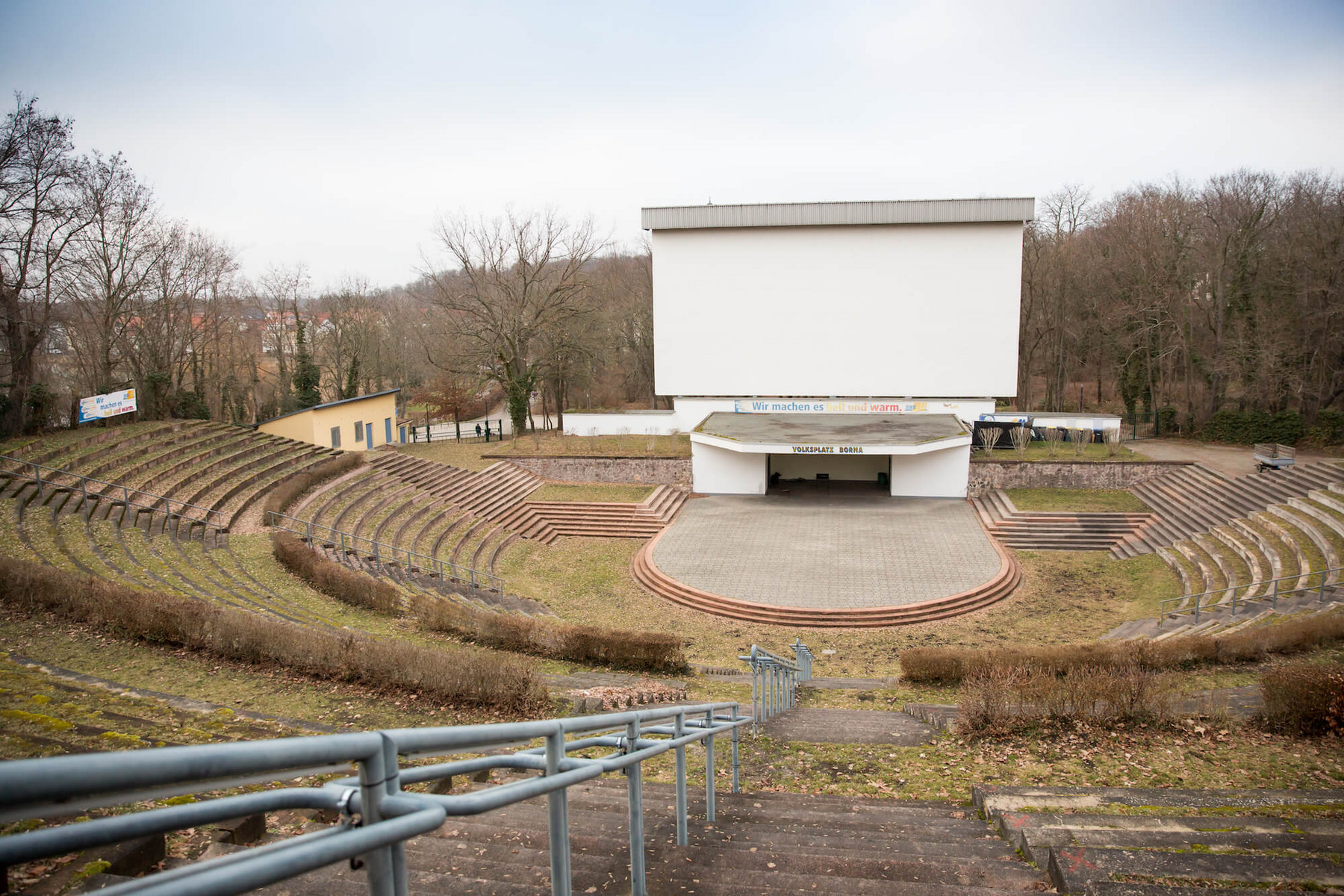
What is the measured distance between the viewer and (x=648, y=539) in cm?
2517

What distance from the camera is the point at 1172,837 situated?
4.62 m

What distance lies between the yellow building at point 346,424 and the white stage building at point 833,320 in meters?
9.43

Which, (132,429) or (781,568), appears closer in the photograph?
(781,568)

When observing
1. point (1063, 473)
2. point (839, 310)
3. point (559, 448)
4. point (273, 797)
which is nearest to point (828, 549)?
point (1063, 473)

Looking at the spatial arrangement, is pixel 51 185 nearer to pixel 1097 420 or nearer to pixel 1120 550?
pixel 1120 550

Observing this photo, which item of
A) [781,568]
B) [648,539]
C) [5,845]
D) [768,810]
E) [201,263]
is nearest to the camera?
[5,845]

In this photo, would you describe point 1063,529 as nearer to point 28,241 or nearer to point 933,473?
point 933,473

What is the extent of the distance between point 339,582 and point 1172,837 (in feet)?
42.9

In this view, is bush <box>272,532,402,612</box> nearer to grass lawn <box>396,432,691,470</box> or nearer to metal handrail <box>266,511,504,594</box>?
metal handrail <box>266,511,504,594</box>

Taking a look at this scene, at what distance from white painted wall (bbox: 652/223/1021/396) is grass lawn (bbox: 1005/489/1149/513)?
5.92 meters

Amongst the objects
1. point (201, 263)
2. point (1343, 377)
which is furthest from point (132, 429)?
point (1343, 377)

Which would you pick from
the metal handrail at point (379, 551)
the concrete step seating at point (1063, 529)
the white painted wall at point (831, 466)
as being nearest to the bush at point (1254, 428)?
the concrete step seating at point (1063, 529)

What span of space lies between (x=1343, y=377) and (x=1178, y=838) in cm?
3514

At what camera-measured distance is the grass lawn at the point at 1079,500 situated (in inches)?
1002
